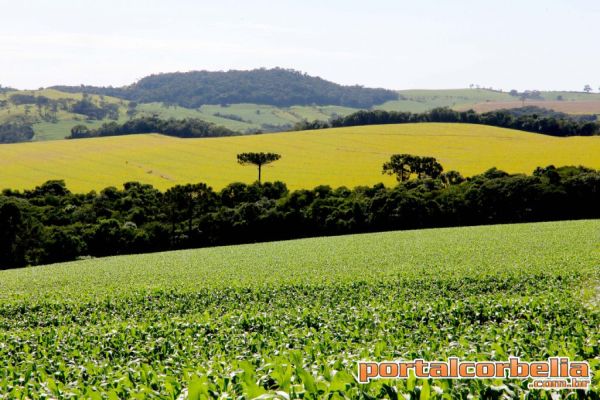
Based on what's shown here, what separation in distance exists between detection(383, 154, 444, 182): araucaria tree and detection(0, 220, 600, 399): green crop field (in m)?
49.7

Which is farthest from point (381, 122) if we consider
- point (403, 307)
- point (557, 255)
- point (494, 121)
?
point (403, 307)

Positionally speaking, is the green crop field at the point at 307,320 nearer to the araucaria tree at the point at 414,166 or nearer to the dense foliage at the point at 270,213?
the dense foliage at the point at 270,213

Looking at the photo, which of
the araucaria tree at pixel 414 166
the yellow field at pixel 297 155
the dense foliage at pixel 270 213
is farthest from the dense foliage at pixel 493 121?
the dense foliage at pixel 270 213

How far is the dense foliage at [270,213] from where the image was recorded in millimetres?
82625

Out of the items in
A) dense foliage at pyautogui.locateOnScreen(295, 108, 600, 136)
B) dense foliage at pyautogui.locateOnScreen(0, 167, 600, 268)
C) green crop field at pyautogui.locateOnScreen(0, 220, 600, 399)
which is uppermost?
dense foliage at pyautogui.locateOnScreen(295, 108, 600, 136)

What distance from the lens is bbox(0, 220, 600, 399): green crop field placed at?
916 cm

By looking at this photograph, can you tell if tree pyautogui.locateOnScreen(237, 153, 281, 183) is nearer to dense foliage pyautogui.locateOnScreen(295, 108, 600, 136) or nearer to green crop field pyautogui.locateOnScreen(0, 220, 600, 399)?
green crop field pyautogui.locateOnScreen(0, 220, 600, 399)

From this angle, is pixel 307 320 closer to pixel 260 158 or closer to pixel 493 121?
pixel 260 158

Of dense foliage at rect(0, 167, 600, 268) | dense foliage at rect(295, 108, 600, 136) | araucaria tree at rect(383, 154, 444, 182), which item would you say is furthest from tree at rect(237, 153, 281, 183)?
dense foliage at rect(295, 108, 600, 136)

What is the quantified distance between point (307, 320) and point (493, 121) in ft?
560

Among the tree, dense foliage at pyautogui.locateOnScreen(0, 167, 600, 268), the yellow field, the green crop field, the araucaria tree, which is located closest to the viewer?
the green crop field

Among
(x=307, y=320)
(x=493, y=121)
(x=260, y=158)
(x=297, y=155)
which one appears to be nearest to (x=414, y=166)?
(x=260, y=158)

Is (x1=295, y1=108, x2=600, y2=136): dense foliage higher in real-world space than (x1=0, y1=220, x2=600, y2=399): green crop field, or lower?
higher

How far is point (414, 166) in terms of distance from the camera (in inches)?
4473
